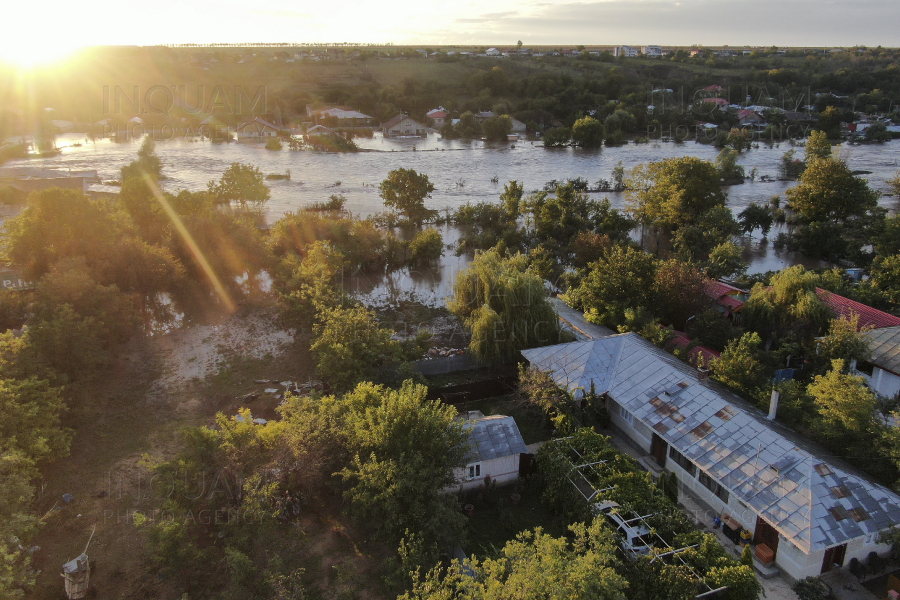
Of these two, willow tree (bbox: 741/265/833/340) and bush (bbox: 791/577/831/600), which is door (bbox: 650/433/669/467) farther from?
willow tree (bbox: 741/265/833/340)

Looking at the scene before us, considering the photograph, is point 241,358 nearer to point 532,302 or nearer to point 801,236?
point 532,302

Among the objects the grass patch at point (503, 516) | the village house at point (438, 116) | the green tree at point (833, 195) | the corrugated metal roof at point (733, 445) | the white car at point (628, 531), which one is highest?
the village house at point (438, 116)

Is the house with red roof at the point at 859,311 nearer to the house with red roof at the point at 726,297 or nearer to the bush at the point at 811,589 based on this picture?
the house with red roof at the point at 726,297

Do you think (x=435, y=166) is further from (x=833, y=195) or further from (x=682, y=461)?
(x=682, y=461)

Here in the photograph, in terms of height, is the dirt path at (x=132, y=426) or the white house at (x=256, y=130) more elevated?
the white house at (x=256, y=130)

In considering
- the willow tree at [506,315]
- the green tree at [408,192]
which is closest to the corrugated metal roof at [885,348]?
the willow tree at [506,315]

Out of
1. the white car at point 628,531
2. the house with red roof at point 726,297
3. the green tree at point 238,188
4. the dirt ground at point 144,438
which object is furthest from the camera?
the green tree at point 238,188

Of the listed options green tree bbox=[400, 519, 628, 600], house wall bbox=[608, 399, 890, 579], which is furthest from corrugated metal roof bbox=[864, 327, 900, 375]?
green tree bbox=[400, 519, 628, 600]

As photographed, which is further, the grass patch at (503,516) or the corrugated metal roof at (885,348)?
the corrugated metal roof at (885,348)
